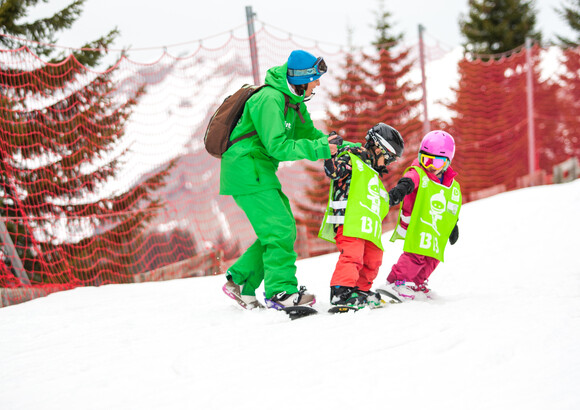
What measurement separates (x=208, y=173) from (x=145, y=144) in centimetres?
83

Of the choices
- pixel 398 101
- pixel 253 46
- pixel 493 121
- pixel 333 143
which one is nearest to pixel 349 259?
pixel 333 143

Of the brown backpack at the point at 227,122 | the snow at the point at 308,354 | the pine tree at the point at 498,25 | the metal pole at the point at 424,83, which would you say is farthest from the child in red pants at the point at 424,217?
the pine tree at the point at 498,25

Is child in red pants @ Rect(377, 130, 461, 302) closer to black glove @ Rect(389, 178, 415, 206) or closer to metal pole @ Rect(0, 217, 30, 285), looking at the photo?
black glove @ Rect(389, 178, 415, 206)

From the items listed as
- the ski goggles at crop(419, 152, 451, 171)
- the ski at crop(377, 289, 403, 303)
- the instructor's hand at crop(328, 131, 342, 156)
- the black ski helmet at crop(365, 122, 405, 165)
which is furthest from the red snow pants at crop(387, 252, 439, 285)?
the instructor's hand at crop(328, 131, 342, 156)

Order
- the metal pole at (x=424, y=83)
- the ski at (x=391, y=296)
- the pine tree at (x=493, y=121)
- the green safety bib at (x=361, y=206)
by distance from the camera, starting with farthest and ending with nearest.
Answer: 1. the pine tree at (x=493, y=121)
2. the metal pole at (x=424, y=83)
3. the ski at (x=391, y=296)
4. the green safety bib at (x=361, y=206)

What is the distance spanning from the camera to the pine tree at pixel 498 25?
22.8 metres

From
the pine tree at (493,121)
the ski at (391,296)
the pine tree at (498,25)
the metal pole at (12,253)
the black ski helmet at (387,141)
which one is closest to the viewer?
the black ski helmet at (387,141)

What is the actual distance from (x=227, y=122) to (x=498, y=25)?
23.3m

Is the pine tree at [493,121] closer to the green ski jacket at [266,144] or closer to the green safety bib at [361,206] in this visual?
the green safety bib at [361,206]

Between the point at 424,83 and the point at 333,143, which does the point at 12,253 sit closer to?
the point at 333,143

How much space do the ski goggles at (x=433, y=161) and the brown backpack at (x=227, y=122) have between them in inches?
37.2

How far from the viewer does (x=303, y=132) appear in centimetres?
315

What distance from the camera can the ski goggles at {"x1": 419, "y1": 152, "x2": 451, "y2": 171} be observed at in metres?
3.29

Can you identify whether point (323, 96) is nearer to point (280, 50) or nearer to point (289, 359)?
point (280, 50)
